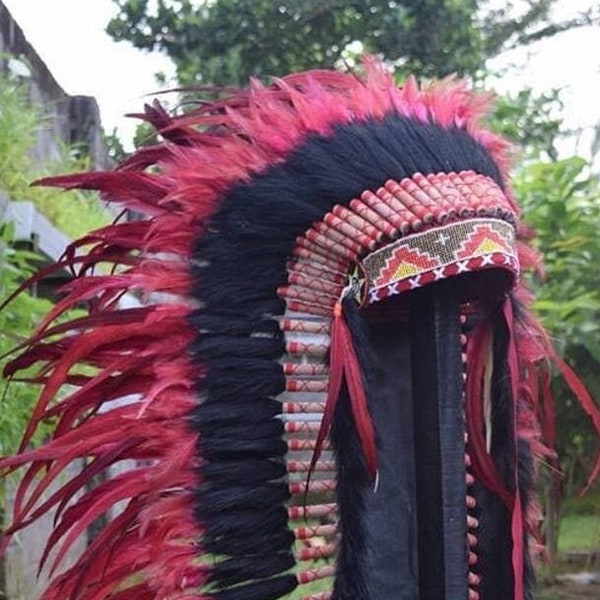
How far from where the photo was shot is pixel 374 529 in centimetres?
126

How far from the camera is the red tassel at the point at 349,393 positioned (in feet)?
3.93

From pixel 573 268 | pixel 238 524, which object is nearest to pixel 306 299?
pixel 238 524

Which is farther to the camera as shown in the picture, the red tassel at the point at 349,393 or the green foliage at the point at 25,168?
the green foliage at the point at 25,168

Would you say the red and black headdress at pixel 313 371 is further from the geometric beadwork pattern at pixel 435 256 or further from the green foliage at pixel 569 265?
A: the green foliage at pixel 569 265

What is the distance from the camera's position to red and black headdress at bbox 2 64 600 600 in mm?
1226

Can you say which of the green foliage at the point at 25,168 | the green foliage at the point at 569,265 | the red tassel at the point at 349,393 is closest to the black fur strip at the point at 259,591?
the red tassel at the point at 349,393

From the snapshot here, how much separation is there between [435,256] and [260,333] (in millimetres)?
208

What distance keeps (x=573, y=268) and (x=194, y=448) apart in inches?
121

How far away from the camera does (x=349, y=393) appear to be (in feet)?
3.99

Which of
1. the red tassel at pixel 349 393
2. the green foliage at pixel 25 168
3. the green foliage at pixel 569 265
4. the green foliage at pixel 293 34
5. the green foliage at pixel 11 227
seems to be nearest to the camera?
Result: the red tassel at pixel 349 393

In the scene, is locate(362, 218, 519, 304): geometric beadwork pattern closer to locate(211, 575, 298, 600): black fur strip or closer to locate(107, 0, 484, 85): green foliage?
locate(211, 575, 298, 600): black fur strip

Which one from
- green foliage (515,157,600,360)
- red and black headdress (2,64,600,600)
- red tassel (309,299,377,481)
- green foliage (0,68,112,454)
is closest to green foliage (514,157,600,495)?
green foliage (515,157,600,360)

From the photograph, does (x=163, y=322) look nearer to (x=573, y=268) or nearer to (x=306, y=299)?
(x=306, y=299)

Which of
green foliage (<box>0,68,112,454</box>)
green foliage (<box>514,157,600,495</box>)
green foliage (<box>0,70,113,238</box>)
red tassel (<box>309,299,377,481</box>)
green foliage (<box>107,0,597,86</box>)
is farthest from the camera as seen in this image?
green foliage (<box>107,0,597,86</box>)
